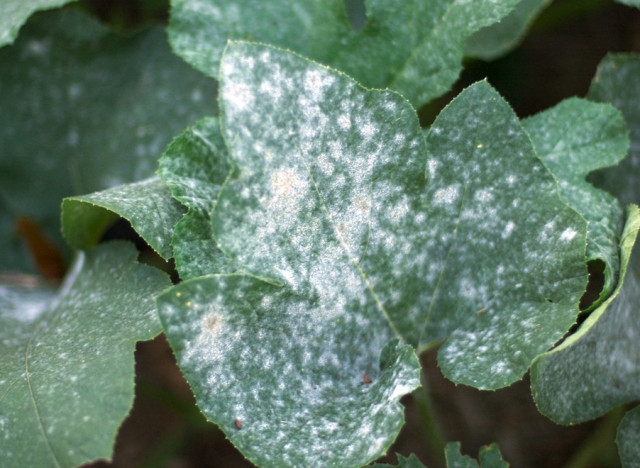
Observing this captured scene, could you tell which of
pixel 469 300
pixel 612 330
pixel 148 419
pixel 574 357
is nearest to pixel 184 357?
pixel 469 300

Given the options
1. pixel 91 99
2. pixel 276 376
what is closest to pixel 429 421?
pixel 276 376

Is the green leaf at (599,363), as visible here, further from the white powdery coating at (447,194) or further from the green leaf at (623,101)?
the white powdery coating at (447,194)

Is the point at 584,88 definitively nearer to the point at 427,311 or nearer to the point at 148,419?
the point at 427,311

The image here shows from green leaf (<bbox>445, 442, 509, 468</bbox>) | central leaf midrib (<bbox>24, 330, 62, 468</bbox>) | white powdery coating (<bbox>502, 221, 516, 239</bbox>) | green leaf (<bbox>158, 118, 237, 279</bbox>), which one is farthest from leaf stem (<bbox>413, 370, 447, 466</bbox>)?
central leaf midrib (<bbox>24, 330, 62, 468</bbox>)

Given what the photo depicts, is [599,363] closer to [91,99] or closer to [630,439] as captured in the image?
[630,439]

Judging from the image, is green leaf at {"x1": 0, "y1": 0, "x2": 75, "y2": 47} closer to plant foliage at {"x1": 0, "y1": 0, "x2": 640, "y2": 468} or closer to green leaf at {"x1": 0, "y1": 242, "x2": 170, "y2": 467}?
plant foliage at {"x1": 0, "y1": 0, "x2": 640, "y2": 468}
